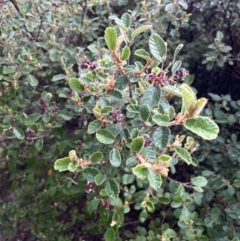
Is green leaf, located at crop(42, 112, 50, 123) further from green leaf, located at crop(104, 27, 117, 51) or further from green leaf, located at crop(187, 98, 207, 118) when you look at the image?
green leaf, located at crop(187, 98, 207, 118)

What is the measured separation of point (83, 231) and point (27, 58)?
4.18 feet

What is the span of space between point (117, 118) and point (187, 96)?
38 centimetres

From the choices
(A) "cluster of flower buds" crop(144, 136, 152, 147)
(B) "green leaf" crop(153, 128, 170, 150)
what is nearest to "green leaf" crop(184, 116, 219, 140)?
(B) "green leaf" crop(153, 128, 170, 150)

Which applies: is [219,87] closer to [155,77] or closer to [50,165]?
[50,165]

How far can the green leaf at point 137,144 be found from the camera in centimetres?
105

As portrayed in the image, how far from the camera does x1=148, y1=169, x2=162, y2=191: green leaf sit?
3.21 feet

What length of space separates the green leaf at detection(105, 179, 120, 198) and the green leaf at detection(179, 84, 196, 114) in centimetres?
42

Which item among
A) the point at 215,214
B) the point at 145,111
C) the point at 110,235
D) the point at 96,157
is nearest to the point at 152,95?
the point at 145,111

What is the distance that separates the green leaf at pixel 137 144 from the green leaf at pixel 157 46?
25 centimetres

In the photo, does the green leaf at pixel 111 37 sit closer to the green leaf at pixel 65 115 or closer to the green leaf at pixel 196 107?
the green leaf at pixel 196 107

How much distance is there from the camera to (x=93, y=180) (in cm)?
124

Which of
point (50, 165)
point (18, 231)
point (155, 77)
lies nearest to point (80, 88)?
point (155, 77)

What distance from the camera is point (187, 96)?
2.83 feet

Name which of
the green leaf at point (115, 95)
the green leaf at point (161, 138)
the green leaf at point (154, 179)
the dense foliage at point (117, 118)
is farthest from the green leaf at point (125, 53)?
the green leaf at point (154, 179)
